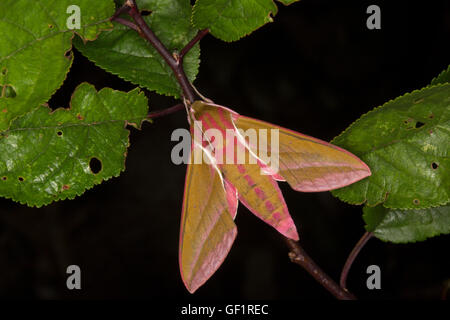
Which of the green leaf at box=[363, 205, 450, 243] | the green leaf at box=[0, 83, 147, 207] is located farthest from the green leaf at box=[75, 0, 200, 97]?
the green leaf at box=[363, 205, 450, 243]

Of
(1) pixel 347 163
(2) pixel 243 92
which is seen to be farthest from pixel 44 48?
(2) pixel 243 92

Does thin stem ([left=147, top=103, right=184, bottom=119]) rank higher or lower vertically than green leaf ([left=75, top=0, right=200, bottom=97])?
lower

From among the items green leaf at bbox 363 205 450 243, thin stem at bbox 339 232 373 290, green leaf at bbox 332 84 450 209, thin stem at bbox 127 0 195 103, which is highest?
thin stem at bbox 127 0 195 103

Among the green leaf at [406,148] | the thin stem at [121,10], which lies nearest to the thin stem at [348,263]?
the green leaf at [406,148]

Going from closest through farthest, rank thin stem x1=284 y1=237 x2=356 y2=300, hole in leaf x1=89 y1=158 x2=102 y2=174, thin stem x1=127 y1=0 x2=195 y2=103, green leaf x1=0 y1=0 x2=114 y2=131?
green leaf x1=0 y1=0 x2=114 y2=131 < thin stem x1=127 y1=0 x2=195 y2=103 < thin stem x1=284 y1=237 x2=356 y2=300 < hole in leaf x1=89 y1=158 x2=102 y2=174

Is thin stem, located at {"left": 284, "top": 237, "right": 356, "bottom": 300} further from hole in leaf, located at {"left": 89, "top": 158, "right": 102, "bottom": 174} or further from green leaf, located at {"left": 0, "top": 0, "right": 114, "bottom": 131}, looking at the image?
green leaf, located at {"left": 0, "top": 0, "right": 114, "bottom": 131}

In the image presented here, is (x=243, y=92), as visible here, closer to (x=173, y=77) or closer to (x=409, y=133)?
(x=173, y=77)

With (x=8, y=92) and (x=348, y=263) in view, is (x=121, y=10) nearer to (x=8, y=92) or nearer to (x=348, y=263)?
(x=8, y=92)

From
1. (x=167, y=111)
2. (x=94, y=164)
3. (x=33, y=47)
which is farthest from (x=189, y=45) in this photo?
(x=94, y=164)
